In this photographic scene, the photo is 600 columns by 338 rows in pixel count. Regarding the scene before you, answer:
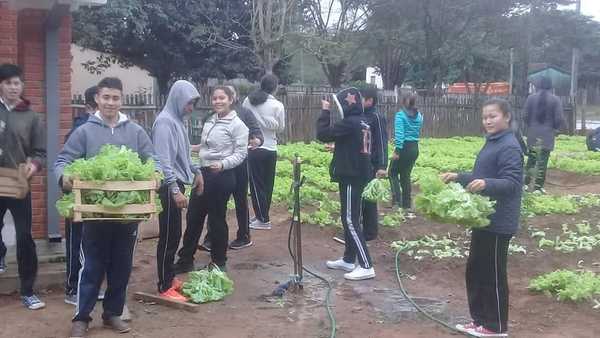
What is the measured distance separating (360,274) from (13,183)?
11.2 feet

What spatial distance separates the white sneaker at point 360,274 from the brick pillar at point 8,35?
12.9 ft

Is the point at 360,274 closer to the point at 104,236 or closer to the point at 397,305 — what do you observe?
the point at 397,305

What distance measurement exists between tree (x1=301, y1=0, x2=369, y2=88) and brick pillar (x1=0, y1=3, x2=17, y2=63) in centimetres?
2522

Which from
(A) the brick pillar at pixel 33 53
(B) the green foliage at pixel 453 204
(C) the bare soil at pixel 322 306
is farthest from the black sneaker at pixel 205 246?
(B) the green foliage at pixel 453 204

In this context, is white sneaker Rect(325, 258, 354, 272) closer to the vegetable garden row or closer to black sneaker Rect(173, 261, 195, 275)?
the vegetable garden row

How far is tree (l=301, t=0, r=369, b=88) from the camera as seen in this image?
34438 millimetres

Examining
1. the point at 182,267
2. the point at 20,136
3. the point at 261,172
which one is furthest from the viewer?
the point at 261,172

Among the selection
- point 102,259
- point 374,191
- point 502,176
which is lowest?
point 102,259

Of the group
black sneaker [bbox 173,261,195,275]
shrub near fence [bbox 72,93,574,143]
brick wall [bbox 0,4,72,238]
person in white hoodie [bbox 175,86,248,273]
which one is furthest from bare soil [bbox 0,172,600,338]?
shrub near fence [bbox 72,93,574,143]

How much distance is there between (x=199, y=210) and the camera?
7.05 m

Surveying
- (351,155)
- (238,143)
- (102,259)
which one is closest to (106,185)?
(102,259)

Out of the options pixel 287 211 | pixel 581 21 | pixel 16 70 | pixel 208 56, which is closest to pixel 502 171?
pixel 16 70

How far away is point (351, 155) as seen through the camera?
7.20m

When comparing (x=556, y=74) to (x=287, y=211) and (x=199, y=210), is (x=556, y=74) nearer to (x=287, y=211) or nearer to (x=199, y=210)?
(x=287, y=211)
